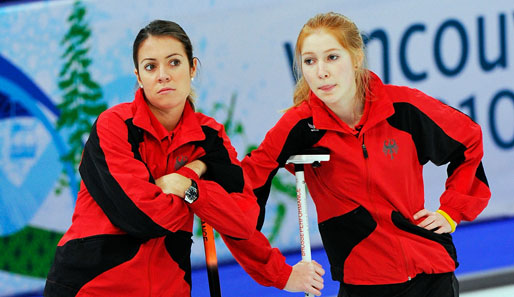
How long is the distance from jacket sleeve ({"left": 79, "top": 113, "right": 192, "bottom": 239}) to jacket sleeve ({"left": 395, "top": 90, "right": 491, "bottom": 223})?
2.78 ft

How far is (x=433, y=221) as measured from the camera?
2.58 m

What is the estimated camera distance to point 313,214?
4.75 meters

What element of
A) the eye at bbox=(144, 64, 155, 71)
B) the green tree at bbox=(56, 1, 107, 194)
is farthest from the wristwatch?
the green tree at bbox=(56, 1, 107, 194)

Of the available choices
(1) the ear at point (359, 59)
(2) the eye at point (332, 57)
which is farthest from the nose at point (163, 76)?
(1) the ear at point (359, 59)

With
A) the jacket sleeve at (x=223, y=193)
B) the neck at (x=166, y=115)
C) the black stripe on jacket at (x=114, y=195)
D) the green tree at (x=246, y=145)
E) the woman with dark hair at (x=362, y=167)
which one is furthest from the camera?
the green tree at (x=246, y=145)

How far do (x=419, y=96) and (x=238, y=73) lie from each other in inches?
82.9

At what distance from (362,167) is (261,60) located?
224 centimetres

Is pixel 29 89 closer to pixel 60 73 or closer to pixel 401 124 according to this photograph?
pixel 60 73

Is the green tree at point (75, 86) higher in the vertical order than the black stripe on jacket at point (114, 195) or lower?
higher

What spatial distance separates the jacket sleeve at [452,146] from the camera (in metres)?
2.56

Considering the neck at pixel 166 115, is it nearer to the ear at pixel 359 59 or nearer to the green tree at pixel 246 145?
the ear at pixel 359 59

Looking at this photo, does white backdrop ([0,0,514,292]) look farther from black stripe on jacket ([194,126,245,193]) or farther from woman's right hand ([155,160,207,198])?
woman's right hand ([155,160,207,198])

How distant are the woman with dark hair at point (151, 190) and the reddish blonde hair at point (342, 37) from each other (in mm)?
395

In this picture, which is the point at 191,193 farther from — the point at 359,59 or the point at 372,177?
the point at 359,59
